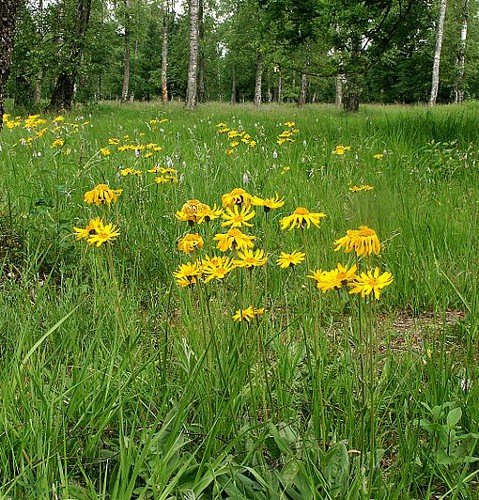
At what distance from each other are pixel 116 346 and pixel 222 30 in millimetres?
47487

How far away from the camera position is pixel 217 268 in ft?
3.76

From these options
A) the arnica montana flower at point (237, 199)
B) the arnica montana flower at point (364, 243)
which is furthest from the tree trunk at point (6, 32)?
the arnica montana flower at point (364, 243)

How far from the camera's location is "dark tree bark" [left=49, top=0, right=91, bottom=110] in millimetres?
13648

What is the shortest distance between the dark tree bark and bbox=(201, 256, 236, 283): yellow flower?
13624mm

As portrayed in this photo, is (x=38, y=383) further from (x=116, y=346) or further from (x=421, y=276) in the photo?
(x=421, y=276)

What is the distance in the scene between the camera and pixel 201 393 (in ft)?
4.44

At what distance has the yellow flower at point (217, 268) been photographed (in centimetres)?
111

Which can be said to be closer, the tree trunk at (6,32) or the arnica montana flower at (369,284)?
the arnica montana flower at (369,284)

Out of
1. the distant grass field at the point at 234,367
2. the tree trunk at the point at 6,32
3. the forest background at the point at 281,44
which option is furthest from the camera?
the forest background at the point at 281,44

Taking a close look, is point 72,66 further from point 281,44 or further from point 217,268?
point 217,268

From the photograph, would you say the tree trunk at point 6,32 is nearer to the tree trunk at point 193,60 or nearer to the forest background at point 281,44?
the forest background at point 281,44

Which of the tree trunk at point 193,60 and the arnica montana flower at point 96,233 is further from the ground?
the tree trunk at point 193,60

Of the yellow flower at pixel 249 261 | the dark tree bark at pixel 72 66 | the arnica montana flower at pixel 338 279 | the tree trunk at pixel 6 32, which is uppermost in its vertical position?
the dark tree bark at pixel 72 66

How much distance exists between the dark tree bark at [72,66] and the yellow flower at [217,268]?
1362 cm
